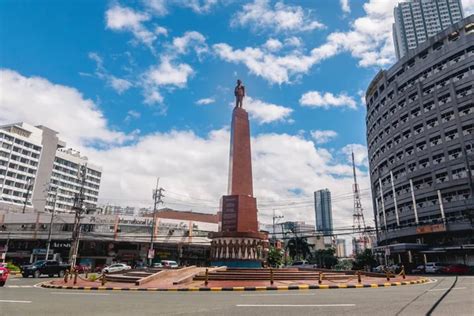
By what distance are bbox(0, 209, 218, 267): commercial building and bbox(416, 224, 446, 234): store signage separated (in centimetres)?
2898

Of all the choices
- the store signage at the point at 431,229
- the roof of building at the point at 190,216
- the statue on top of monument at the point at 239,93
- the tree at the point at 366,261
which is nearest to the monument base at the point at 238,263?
the statue on top of monument at the point at 239,93

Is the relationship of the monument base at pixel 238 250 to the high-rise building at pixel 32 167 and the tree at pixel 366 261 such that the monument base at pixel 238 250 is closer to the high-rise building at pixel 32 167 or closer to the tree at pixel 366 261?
the tree at pixel 366 261

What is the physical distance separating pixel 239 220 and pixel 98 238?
99.5 ft

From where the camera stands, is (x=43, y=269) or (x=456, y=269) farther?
(x=456, y=269)

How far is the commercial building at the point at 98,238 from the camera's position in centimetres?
4809

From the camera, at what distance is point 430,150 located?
47250 mm

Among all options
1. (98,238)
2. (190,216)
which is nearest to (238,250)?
(98,238)

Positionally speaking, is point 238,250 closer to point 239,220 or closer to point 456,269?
point 239,220

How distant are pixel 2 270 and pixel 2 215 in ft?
143

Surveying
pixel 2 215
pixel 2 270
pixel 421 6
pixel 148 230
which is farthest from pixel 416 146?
pixel 421 6

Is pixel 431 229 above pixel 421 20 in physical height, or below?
below

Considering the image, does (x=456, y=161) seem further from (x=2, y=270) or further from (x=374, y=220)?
(x=2, y=270)

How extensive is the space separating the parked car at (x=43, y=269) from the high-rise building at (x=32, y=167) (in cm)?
4570

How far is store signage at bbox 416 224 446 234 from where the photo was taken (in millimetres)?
41125
